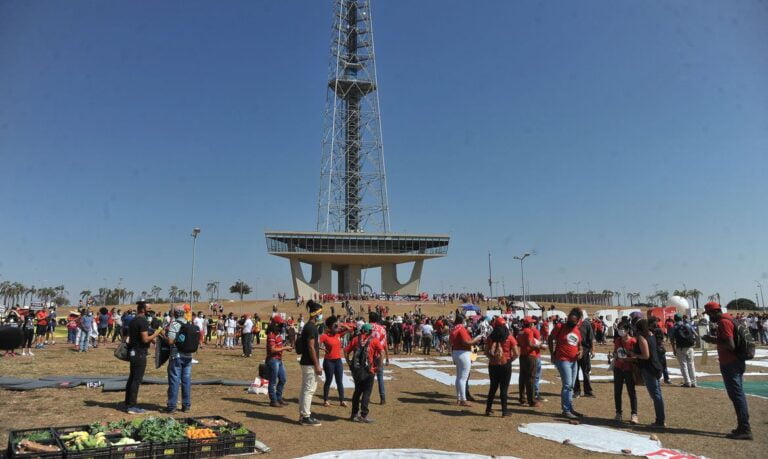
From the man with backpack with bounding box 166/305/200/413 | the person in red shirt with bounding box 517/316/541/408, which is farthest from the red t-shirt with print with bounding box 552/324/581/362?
the man with backpack with bounding box 166/305/200/413

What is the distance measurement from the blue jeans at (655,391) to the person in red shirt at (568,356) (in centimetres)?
114

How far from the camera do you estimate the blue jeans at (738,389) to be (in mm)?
6805

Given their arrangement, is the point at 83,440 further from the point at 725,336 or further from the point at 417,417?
the point at 725,336

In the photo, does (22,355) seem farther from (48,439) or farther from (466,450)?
(466,450)

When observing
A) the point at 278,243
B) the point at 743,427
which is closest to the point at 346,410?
the point at 743,427

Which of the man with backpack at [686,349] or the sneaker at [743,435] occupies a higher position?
the man with backpack at [686,349]

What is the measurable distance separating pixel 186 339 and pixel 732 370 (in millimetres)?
8918

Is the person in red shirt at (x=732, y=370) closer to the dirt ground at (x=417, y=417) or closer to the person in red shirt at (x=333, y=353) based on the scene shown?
the dirt ground at (x=417, y=417)

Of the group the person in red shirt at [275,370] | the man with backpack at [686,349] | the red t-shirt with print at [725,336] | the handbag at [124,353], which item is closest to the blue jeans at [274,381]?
the person in red shirt at [275,370]

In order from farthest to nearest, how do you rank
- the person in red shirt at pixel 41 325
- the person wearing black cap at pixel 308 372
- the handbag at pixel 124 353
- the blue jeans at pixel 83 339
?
the person in red shirt at pixel 41 325
the blue jeans at pixel 83 339
the handbag at pixel 124 353
the person wearing black cap at pixel 308 372

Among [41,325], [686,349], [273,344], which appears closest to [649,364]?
[686,349]

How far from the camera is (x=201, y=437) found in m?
5.94

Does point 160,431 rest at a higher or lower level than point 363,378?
lower

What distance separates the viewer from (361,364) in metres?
8.20
